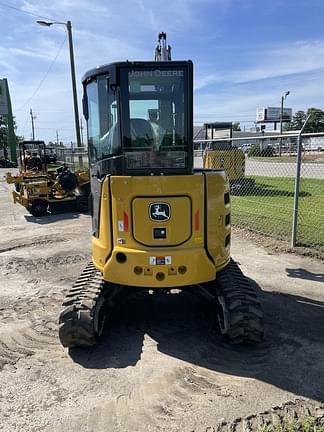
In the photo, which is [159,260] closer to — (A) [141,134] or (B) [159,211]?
(B) [159,211]

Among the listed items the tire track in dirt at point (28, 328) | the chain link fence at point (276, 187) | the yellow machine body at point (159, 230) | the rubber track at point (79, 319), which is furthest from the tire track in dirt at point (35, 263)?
the chain link fence at point (276, 187)

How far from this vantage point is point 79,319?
3.89 meters

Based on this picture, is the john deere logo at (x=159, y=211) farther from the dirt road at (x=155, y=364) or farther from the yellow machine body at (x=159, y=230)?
the dirt road at (x=155, y=364)

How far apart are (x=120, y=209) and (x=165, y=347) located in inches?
58.3

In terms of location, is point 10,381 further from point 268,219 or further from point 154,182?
point 268,219

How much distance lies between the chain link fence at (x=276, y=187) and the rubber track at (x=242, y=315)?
3.66m

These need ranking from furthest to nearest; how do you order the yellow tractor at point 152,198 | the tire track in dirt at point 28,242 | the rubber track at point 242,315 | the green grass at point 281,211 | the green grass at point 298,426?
the tire track in dirt at point 28,242
the green grass at point 281,211
the rubber track at point 242,315
the yellow tractor at point 152,198
the green grass at point 298,426

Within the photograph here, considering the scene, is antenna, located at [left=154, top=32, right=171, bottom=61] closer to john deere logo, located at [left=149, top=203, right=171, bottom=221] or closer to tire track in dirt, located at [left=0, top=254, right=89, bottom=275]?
john deere logo, located at [left=149, top=203, right=171, bottom=221]

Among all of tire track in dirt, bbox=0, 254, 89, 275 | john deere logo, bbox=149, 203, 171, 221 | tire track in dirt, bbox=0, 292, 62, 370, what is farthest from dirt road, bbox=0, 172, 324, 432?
john deere logo, bbox=149, 203, 171, 221

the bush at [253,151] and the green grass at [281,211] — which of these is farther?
the bush at [253,151]

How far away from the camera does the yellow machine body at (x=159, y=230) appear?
3832 millimetres

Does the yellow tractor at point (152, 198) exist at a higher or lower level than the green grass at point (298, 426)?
higher

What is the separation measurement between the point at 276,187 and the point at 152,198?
13262 mm

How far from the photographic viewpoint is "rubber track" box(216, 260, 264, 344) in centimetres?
391
